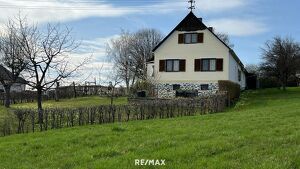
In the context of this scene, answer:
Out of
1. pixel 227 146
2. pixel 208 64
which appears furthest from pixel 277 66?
pixel 227 146

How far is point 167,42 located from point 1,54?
16.6m

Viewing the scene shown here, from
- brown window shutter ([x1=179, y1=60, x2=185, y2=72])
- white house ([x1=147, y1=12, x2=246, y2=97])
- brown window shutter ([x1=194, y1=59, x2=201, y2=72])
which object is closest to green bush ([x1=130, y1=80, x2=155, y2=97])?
white house ([x1=147, y1=12, x2=246, y2=97])

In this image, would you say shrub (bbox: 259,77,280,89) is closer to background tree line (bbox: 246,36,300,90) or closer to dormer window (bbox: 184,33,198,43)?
background tree line (bbox: 246,36,300,90)

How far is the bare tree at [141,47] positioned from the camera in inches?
2803

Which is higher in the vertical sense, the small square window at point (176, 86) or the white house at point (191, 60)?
the white house at point (191, 60)

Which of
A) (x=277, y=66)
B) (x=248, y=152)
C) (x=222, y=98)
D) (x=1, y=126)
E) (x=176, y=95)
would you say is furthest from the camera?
(x=277, y=66)

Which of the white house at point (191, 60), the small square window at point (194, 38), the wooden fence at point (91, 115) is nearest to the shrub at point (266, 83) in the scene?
the white house at point (191, 60)

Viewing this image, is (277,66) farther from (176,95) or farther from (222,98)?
(222,98)

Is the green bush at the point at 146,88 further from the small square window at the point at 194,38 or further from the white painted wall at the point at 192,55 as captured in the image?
the small square window at the point at 194,38

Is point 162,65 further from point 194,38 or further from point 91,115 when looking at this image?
point 91,115

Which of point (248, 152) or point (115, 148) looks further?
point (115, 148)

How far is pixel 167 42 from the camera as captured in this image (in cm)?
4044

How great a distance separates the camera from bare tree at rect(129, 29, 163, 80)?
234ft

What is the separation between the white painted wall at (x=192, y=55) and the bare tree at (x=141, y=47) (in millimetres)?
29178
